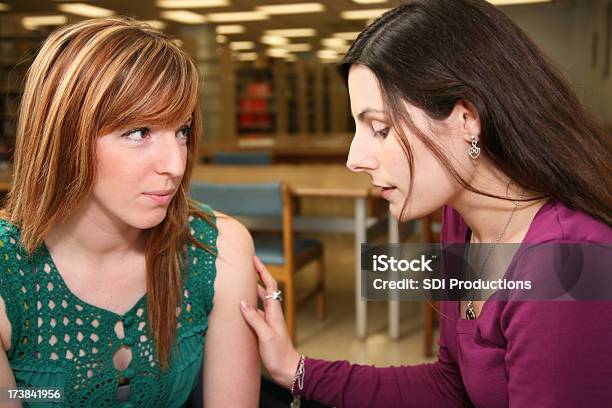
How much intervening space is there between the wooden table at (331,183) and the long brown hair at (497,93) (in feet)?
5.65

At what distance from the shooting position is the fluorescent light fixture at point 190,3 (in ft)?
24.5

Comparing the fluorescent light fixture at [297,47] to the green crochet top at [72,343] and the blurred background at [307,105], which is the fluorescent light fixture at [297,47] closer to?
the blurred background at [307,105]

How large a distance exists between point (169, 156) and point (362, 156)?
11.4 inches

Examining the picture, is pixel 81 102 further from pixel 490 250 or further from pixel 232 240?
pixel 490 250

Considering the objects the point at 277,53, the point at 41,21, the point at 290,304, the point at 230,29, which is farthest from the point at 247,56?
the point at 290,304

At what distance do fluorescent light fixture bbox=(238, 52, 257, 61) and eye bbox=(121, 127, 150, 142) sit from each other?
40.3 ft

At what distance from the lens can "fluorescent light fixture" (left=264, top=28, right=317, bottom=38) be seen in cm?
1019

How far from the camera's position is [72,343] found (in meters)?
0.95

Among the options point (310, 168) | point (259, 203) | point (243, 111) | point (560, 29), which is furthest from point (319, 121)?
point (259, 203)

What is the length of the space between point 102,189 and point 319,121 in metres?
12.9

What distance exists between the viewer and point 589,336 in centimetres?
71

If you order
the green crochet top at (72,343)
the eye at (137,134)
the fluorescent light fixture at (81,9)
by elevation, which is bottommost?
the green crochet top at (72,343)

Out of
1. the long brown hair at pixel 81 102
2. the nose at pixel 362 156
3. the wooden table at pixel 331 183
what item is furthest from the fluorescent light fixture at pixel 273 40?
the nose at pixel 362 156

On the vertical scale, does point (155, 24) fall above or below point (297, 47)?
below
